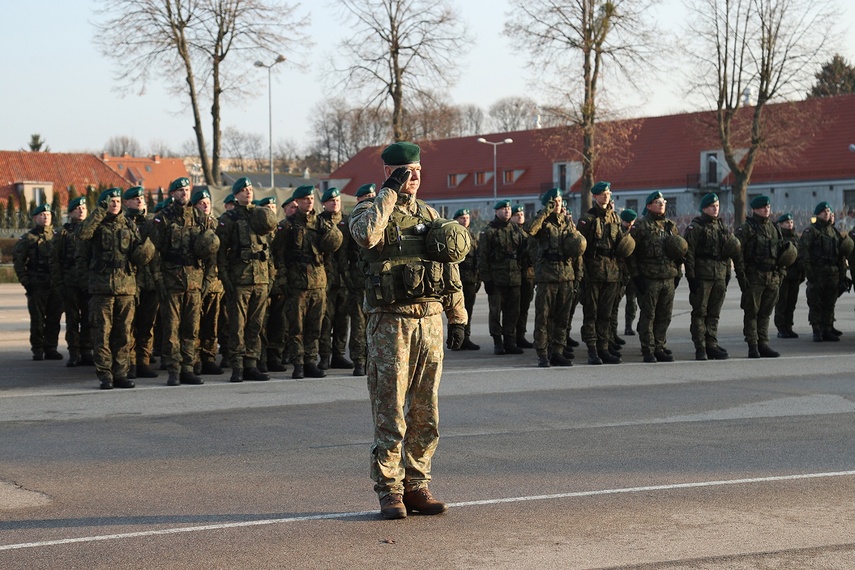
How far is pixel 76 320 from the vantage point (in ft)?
49.3

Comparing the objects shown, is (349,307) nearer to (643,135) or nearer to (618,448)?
(618,448)

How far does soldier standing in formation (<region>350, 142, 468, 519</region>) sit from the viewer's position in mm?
6344

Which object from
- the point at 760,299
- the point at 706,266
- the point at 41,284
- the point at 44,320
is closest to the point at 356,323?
the point at 706,266

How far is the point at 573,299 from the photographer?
46.5 ft

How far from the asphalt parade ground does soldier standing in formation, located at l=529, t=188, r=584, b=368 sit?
1.14 metres

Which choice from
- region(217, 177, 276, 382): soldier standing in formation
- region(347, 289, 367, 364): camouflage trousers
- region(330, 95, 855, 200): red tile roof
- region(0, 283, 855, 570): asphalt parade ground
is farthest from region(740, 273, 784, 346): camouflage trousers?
region(330, 95, 855, 200): red tile roof

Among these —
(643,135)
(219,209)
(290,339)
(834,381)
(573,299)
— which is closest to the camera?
(834,381)

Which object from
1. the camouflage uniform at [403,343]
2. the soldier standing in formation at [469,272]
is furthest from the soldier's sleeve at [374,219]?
the soldier standing in formation at [469,272]

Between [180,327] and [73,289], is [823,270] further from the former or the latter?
[73,289]

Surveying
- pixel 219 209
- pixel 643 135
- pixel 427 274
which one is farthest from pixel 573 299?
pixel 643 135

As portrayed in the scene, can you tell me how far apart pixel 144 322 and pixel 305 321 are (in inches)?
73.0

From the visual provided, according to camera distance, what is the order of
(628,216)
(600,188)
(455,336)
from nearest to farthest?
(455,336), (600,188), (628,216)

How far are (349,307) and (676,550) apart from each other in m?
8.28

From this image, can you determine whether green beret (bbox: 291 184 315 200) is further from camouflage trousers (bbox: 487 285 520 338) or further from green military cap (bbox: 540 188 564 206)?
camouflage trousers (bbox: 487 285 520 338)
